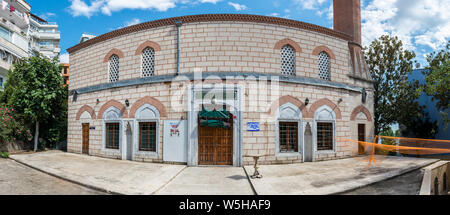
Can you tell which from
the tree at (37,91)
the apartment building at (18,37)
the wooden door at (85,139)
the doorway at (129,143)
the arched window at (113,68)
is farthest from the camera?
the apartment building at (18,37)

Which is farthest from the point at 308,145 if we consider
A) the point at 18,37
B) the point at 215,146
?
the point at 18,37

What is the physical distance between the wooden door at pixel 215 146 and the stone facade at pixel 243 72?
0.56 m

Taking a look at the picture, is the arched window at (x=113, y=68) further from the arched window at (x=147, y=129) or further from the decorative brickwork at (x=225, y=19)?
the arched window at (x=147, y=129)

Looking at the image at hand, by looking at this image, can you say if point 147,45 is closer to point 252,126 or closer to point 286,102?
point 252,126

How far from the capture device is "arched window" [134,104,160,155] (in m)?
9.52

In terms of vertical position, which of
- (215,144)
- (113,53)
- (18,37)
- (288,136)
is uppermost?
(18,37)

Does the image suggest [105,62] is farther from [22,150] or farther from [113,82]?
[22,150]

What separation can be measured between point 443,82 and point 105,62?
18427mm

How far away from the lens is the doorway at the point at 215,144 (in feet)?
28.8

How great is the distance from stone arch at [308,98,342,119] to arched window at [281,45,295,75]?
6.21 ft

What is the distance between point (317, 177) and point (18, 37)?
3039 cm

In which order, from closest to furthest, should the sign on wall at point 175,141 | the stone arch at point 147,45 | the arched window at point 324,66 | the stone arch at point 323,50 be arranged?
the sign on wall at point 175,141, the stone arch at point 147,45, the stone arch at point 323,50, the arched window at point 324,66

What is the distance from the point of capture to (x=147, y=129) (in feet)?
32.4

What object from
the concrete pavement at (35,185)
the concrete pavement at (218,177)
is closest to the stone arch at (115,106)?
the concrete pavement at (218,177)
